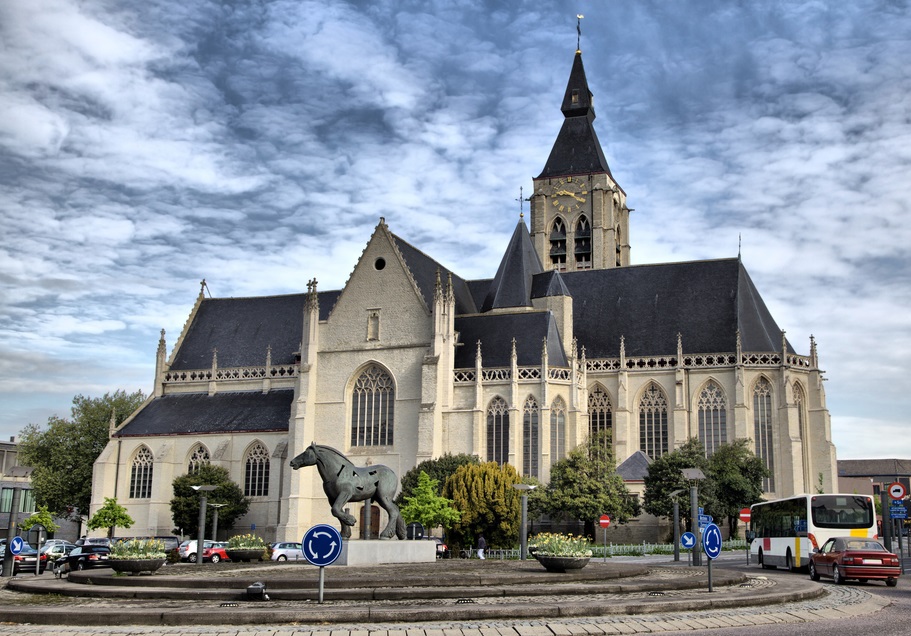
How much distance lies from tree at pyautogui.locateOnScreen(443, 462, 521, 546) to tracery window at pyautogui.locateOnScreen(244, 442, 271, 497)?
18426mm

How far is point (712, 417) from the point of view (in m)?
62.0

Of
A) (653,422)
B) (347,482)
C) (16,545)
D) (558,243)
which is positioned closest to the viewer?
(347,482)

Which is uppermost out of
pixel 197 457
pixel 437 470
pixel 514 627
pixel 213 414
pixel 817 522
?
pixel 213 414

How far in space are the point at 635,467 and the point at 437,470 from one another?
41.0 ft

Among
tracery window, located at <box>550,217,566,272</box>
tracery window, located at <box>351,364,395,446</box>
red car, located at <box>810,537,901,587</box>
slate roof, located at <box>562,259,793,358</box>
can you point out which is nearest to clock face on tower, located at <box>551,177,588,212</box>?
tracery window, located at <box>550,217,566,272</box>

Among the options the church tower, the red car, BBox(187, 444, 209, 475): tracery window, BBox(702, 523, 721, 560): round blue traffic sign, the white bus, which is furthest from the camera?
the church tower

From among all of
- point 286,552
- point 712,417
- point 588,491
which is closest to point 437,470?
point 588,491

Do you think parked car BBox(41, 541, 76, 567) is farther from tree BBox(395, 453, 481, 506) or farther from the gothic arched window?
the gothic arched window

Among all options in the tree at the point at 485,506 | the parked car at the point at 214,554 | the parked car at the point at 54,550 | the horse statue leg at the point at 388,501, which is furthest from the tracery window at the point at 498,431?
the horse statue leg at the point at 388,501

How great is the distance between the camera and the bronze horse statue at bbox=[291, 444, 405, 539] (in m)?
28.0

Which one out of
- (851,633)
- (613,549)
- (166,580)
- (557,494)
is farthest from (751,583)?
(557,494)

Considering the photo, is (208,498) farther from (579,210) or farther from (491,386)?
(579,210)

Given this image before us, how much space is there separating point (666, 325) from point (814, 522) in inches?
1383

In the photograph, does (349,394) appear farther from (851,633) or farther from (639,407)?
(851,633)
